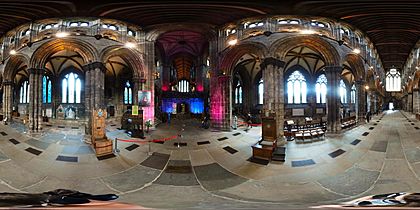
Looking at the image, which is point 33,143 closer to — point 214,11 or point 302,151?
point 214,11

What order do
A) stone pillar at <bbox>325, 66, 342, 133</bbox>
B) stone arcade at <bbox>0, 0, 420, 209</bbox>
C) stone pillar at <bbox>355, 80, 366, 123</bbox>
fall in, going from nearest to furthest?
1. stone arcade at <bbox>0, 0, 420, 209</bbox>
2. stone pillar at <bbox>325, 66, 342, 133</bbox>
3. stone pillar at <bbox>355, 80, 366, 123</bbox>

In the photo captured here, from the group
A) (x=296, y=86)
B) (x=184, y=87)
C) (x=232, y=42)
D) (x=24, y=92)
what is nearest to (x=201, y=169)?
(x=232, y=42)

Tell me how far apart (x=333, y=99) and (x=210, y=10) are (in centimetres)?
440

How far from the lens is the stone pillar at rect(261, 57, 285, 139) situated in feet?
9.75

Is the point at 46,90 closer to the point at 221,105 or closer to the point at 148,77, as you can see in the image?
the point at 148,77

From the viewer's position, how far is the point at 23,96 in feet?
10.2

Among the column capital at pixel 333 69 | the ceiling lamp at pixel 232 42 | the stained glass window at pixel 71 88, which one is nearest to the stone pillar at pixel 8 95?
the stained glass window at pixel 71 88

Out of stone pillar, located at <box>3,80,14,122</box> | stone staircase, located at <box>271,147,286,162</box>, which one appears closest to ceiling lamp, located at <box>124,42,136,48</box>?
stone pillar, located at <box>3,80,14,122</box>

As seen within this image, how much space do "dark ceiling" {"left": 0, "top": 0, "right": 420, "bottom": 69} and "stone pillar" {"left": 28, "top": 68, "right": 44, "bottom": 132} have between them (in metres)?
0.87

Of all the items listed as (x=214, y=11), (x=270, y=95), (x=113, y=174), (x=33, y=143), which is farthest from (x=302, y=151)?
(x=33, y=143)

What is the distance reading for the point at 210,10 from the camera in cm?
189

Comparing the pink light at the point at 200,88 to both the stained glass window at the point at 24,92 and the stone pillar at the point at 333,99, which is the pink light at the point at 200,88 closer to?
the stone pillar at the point at 333,99

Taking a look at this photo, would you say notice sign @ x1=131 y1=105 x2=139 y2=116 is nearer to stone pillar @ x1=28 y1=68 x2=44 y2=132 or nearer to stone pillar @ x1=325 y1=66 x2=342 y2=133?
stone pillar @ x1=28 y1=68 x2=44 y2=132

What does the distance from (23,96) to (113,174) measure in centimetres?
252
